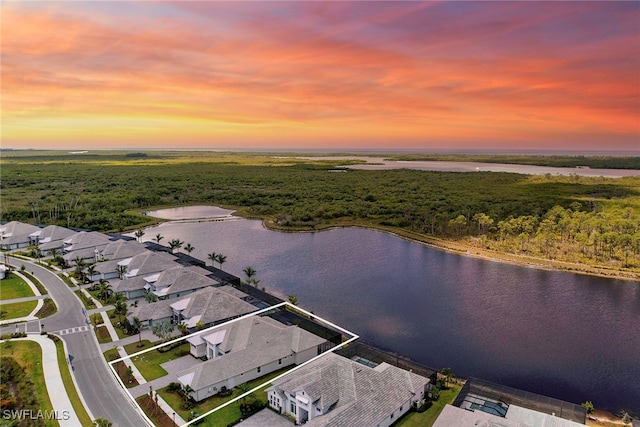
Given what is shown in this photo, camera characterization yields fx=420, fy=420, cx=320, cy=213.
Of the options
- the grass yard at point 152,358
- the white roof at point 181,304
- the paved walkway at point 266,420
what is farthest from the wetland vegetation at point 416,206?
the grass yard at point 152,358

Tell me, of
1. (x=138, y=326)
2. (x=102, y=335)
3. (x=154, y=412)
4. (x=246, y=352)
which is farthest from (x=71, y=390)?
(x=246, y=352)

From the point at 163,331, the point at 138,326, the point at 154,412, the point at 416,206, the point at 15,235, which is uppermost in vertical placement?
the point at 416,206

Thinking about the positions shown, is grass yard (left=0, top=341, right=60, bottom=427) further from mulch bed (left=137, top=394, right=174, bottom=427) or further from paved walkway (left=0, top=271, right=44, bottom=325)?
paved walkway (left=0, top=271, right=44, bottom=325)

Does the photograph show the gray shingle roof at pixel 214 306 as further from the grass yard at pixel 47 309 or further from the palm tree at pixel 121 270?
the palm tree at pixel 121 270

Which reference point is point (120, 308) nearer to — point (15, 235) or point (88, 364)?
point (88, 364)

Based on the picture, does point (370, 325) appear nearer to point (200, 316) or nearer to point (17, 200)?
point (200, 316)

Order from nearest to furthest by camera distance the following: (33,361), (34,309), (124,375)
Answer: (124,375) < (33,361) < (34,309)

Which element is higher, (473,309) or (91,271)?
(91,271)
